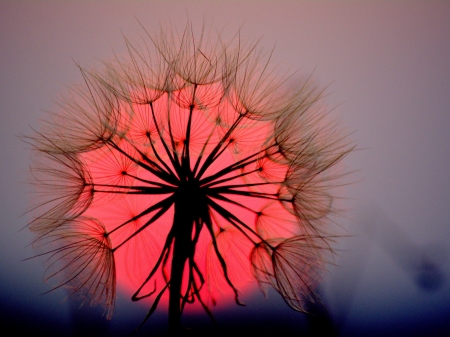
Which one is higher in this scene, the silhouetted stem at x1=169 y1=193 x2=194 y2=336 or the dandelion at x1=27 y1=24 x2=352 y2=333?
the dandelion at x1=27 y1=24 x2=352 y2=333

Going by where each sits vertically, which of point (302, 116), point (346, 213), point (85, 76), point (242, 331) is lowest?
point (242, 331)

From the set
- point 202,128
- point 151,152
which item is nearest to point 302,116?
point 202,128

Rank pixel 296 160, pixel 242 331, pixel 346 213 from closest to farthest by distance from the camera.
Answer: pixel 296 160 < pixel 346 213 < pixel 242 331

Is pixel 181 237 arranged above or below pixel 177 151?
below

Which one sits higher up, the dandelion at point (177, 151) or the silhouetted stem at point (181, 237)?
the dandelion at point (177, 151)

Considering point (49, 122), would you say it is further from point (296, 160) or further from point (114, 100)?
point (296, 160)

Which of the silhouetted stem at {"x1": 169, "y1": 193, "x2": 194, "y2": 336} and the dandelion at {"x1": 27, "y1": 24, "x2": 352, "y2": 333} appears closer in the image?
the silhouetted stem at {"x1": 169, "y1": 193, "x2": 194, "y2": 336}

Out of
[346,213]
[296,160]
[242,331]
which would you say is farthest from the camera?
[242,331]

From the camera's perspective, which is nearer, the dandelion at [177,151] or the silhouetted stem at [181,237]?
the silhouetted stem at [181,237]
